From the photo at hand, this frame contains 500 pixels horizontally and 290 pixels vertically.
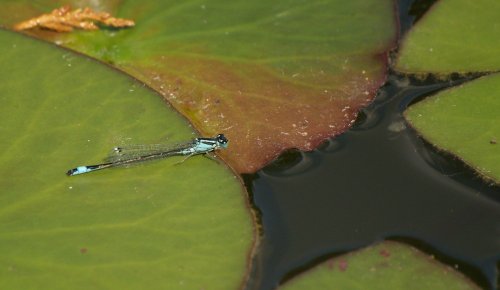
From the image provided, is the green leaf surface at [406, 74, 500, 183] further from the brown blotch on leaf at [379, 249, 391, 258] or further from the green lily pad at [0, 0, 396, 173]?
the brown blotch on leaf at [379, 249, 391, 258]

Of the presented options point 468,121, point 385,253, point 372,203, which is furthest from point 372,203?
point 468,121

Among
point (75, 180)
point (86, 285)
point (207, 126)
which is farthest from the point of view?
point (207, 126)

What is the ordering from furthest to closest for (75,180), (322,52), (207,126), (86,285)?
(322,52) < (207,126) < (75,180) < (86,285)

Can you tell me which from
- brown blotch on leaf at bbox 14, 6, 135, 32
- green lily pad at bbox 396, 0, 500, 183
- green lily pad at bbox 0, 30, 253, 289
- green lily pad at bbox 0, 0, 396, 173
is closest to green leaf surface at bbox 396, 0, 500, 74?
green lily pad at bbox 396, 0, 500, 183

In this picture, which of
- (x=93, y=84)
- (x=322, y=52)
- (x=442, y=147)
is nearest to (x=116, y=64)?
(x=93, y=84)

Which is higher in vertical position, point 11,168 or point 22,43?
point 22,43

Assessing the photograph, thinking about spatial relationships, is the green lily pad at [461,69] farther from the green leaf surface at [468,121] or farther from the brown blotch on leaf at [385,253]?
the brown blotch on leaf at [385,253]

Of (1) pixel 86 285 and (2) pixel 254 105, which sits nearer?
(1) pixel 86 285

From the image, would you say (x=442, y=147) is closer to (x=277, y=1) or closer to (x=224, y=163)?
(x=224, y=163)
